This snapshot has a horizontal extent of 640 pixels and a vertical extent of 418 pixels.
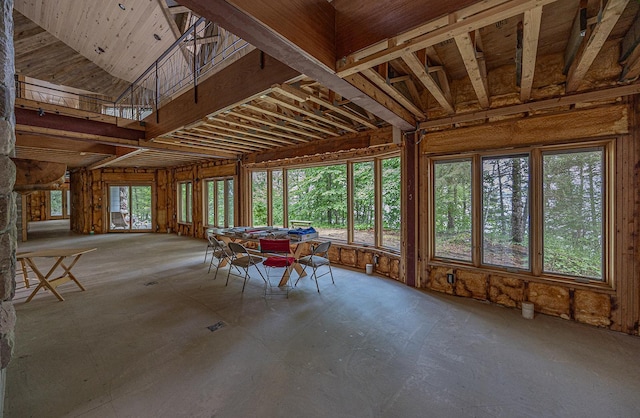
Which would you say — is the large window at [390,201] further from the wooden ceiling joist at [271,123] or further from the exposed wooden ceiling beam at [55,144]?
the exposed wooden ceiling beam at [55,144]

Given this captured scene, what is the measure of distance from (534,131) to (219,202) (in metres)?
8.00

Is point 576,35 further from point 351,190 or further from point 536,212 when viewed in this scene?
point 351,190

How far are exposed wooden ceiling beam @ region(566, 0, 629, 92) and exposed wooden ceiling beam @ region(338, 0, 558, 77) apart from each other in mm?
558

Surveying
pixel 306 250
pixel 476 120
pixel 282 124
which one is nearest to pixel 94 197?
pixel 306 250

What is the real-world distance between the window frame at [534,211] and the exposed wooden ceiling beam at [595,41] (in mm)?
749

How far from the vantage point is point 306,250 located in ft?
20.1

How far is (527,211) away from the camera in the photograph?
3293mm

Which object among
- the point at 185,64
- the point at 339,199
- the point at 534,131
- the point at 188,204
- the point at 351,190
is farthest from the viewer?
the point at 188,204

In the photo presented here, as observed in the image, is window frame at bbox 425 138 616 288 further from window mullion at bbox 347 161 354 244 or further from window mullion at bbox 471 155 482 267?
window mullion at bbox 347 161 354 244

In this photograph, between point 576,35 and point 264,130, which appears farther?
point 264,130

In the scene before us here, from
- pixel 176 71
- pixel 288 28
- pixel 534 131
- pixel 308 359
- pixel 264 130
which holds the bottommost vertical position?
pixel 308 359

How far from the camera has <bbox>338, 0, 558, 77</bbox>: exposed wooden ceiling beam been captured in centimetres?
147

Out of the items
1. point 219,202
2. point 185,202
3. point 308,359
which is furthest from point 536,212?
point 185,202

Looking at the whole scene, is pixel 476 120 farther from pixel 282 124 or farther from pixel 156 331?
pixel 156 331
